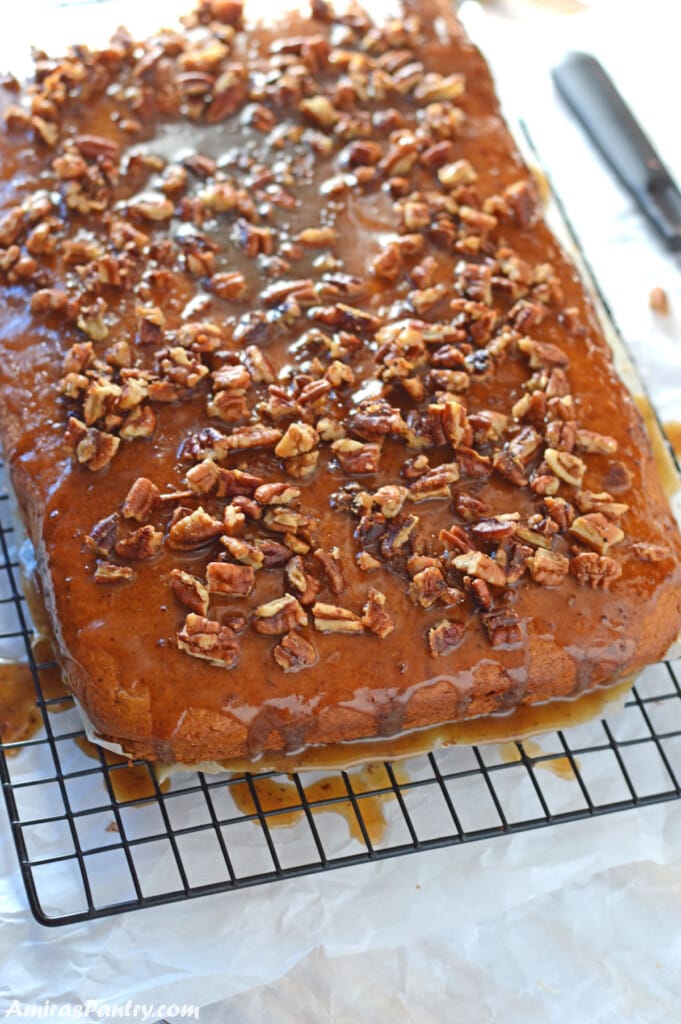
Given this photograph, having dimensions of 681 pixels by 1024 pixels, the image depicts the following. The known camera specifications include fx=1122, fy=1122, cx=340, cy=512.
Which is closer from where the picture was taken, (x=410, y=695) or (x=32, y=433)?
(x=410, y=695)

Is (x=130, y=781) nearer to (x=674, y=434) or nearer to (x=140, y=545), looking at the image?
(x=140, y=545)

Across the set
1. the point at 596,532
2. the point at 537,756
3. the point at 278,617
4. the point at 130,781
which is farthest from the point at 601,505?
the point at 130,781

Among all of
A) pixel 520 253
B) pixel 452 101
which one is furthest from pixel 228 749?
pixel 452 101

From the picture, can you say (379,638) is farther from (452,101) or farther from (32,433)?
(452,101)

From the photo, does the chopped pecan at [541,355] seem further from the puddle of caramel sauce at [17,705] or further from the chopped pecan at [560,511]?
the puddle of caramel sauce at [17,705]

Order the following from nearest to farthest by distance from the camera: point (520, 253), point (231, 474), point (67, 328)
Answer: point (231, 474) < point (67, 328) < point (520, 253)

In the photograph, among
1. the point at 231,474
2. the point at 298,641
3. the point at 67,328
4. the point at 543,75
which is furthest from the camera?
the point at 543,75

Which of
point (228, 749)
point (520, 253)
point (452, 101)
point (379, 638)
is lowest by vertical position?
point (228, 749)
